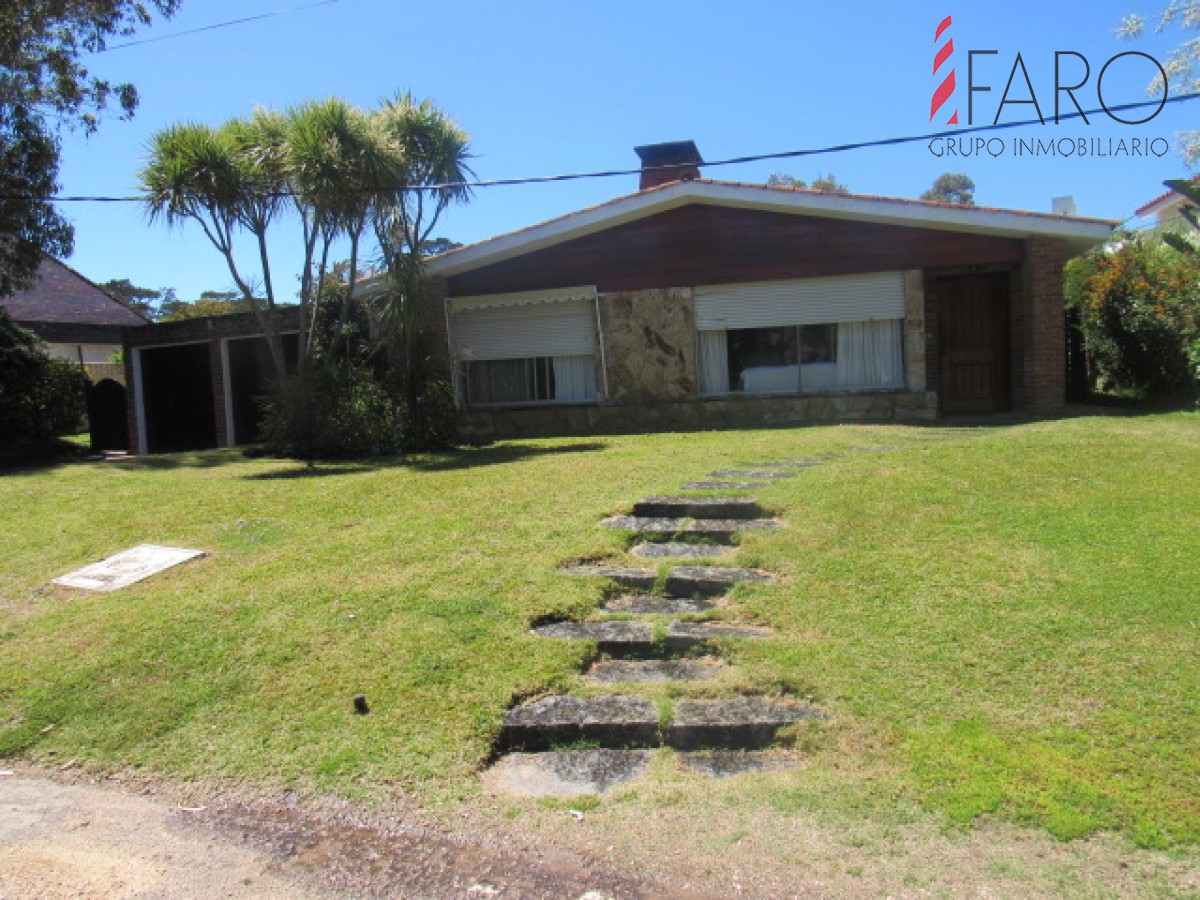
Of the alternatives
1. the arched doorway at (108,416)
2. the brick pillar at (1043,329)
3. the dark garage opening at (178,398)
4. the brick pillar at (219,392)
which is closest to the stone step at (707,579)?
the brick pillar at (1043,329)

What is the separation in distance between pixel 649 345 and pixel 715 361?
1.10 metres

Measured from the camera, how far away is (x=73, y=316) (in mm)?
21375

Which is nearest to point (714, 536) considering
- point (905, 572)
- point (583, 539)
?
point (583, 539)

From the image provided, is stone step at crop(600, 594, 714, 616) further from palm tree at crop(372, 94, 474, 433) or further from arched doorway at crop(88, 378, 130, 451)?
arched doorway at crop(88, 378, 130, 451)

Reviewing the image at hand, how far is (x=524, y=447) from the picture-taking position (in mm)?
12148

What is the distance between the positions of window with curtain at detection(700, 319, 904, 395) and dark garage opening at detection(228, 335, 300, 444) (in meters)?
8.35

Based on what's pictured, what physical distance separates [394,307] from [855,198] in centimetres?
684

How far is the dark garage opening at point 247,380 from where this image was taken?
16375mm

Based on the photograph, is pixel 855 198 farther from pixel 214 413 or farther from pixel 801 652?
pixel 214 413

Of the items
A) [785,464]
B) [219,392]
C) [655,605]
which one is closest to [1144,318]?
[785,464]

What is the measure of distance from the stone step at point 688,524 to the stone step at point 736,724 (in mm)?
2284

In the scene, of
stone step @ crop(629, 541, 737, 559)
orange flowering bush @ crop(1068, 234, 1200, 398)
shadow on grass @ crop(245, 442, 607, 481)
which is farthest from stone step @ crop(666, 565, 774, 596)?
orange flowering bush @ crop(1068, 234, 1200, 398)

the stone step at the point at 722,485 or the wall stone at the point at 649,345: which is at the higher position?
the wall stone at the point at 649,345

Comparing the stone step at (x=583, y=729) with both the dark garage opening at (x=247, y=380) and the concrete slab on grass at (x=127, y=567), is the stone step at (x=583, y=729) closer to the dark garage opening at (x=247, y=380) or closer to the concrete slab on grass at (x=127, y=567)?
the concrete slab on grass at (x=127, y=567)
